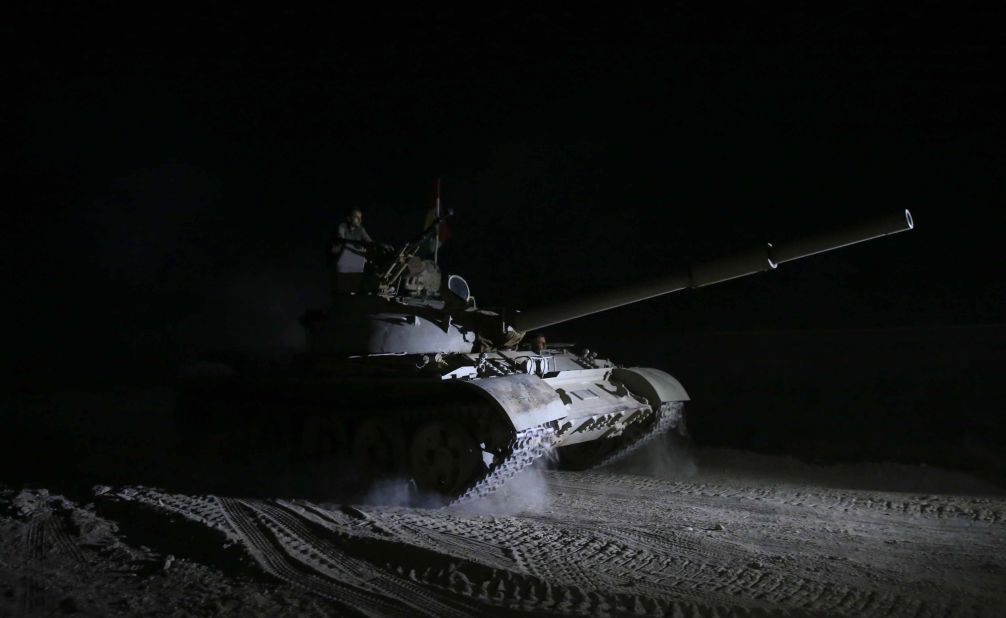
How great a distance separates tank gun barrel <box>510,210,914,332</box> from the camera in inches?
277

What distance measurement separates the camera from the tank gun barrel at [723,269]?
704cm

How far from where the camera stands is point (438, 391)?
741 cm

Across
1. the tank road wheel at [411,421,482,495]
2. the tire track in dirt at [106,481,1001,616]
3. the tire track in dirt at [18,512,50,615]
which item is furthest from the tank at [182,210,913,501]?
the tire track in dirt at [18,512,50,615]

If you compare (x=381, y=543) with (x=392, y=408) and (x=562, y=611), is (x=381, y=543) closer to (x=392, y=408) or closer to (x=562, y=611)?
(x=562, y=611)

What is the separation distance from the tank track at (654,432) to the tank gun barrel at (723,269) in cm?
156

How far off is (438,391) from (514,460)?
1.02 meters

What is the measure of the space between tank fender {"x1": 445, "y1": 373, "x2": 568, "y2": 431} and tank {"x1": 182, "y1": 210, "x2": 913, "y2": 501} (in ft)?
0.04

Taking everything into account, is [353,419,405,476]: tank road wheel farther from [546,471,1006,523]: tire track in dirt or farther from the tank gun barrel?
the tank gun barrel

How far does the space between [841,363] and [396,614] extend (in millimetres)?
11925

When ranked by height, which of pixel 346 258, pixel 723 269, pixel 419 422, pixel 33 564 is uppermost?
pixel 346 258

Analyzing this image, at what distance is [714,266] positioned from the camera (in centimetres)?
794

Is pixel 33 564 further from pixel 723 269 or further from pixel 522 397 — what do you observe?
pixel 723 269

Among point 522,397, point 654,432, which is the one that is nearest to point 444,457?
point 522,397

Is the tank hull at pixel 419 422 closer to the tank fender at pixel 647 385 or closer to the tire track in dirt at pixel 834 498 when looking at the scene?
the tank fender at pixel 647 385
